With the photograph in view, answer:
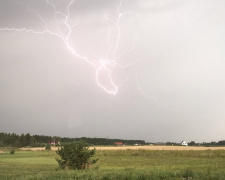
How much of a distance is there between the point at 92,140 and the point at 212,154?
138 metres

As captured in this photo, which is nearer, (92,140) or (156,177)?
(156,177)

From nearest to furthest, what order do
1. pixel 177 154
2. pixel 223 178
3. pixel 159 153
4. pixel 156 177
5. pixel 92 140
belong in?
1. pixel 223 178
2. pixel 156 177
3. pixel 177 154
4. pixel 159 153
5. pixel 92 140

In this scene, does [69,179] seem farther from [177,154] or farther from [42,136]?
[42,136]

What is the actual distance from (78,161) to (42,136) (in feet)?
587

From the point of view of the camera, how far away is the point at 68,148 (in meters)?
22.3

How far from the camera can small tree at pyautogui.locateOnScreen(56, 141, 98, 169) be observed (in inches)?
864

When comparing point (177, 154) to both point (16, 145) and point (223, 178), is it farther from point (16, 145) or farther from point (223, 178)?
point (16, 145)

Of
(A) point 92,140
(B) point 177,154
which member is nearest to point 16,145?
(A) point 92,140

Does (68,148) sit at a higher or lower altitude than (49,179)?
higher

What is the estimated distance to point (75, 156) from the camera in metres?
21.8

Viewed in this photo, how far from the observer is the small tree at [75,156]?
21938mm

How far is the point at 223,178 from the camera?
1221 centimetres

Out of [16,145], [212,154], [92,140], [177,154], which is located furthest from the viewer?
[92,140]

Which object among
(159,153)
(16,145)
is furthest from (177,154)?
(16,145)
